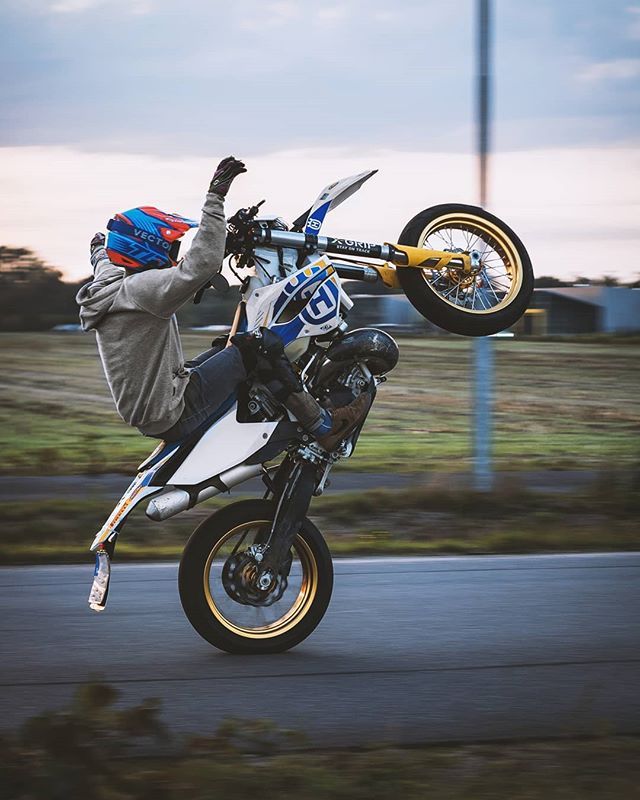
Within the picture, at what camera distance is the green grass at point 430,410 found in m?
12.9

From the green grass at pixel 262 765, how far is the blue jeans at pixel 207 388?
57.4 inches

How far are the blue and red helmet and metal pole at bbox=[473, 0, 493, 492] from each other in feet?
18.7

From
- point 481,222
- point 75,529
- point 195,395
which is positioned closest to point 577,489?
point 75,529

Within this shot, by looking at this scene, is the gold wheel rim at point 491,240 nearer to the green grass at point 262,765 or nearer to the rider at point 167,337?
the rider at point 167,337

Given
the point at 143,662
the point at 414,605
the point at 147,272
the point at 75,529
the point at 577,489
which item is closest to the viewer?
the point at 147,272

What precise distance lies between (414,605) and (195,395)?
181 cm

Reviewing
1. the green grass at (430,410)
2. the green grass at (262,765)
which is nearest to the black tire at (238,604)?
the green grass at (262,765)

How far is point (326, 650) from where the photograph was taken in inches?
217

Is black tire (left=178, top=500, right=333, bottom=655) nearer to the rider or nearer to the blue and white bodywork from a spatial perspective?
the blue and white bodywork

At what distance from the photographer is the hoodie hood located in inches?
197

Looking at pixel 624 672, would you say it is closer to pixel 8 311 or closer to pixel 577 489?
pixel 577 489

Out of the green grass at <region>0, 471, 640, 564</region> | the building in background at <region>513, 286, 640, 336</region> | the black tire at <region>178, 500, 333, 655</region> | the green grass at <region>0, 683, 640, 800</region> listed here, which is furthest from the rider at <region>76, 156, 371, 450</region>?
the building in background at <region>513, 286, 640, 336</region>

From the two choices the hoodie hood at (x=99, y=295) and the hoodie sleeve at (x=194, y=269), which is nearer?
the hoodie sleeve at (x=194, y=269)

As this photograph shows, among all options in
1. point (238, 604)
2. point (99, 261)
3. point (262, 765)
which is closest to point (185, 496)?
point (238, 604)
